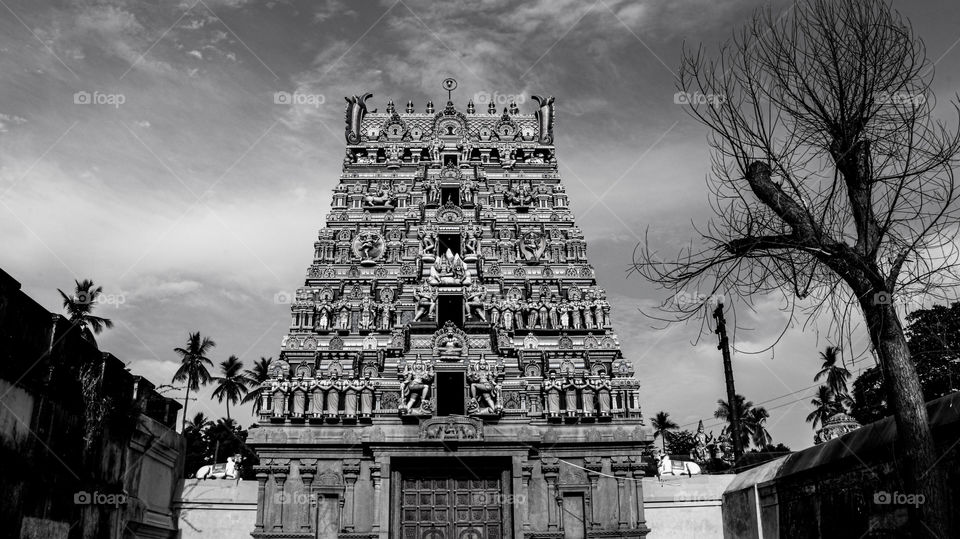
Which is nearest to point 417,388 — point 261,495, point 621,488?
point 261,495

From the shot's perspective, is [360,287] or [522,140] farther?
[522,140]

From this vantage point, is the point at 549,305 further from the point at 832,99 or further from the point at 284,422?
the point at 832,99

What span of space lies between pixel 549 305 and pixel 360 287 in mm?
6401

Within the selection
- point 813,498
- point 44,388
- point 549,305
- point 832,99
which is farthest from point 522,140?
point 832,99

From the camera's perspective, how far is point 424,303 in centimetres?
2489

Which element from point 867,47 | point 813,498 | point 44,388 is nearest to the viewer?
point 867,47

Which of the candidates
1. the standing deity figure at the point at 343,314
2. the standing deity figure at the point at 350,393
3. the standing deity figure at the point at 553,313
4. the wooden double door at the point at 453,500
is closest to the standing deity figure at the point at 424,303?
the standing deity figure at the point at 343,314

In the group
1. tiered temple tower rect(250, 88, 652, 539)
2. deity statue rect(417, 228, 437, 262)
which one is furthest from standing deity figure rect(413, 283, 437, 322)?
deity statue rect(417, 228, 437, 262)

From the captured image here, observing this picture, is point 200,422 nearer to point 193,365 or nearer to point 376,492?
point 193,365

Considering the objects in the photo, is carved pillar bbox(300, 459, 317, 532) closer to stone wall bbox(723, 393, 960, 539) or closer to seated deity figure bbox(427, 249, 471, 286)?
seated deity figure bbox(427, 249, 471, 286)

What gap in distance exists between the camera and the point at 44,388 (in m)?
14.4

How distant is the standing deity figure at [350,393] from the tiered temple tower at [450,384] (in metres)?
0.05

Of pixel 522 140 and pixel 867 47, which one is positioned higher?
pixel 522 140

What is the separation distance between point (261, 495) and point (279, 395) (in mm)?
2906
